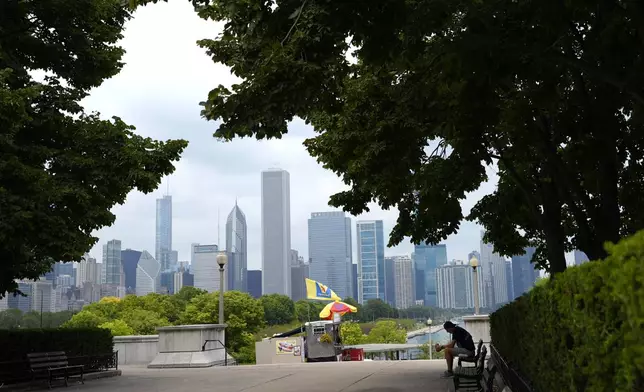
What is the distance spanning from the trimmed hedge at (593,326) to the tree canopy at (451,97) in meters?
3.17

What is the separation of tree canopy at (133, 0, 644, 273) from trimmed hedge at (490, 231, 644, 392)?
3.17 meters

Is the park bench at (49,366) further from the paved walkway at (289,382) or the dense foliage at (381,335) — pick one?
the dense foliage at (381,335)

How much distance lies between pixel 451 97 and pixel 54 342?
13.3 metres

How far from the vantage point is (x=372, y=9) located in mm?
7113

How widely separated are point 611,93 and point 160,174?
38.0 ft

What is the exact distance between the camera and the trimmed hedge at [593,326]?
125 inches

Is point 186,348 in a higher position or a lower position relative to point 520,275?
lower

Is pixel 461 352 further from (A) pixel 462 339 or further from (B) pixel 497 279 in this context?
(B) pixel 497 279

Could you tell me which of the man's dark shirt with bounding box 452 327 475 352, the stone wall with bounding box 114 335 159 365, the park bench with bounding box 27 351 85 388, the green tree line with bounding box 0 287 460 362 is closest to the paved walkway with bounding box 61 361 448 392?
the park bench with bounding box 27 351 85 388

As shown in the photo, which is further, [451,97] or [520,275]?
[520,275]

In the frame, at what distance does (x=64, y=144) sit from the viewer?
17266 millimetres

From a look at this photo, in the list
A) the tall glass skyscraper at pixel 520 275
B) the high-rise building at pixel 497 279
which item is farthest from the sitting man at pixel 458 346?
the high-rise building at pixel 497 279

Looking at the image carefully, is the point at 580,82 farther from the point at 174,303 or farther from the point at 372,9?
the point at 174,303

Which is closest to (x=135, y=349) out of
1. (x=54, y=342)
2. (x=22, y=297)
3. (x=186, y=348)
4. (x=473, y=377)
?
(x=186, y=348)
